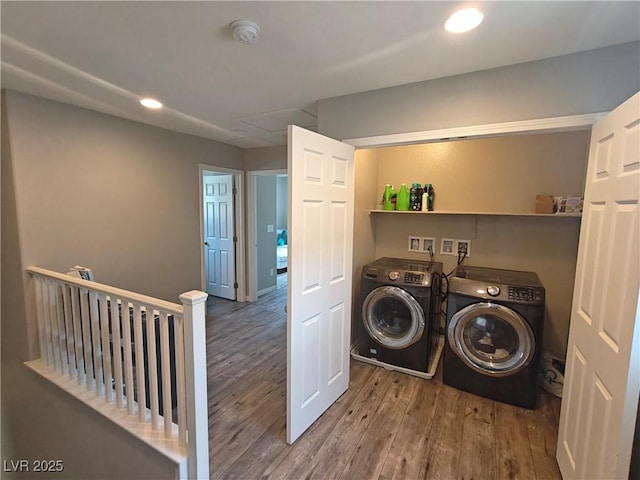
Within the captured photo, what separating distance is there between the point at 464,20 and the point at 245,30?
103cm

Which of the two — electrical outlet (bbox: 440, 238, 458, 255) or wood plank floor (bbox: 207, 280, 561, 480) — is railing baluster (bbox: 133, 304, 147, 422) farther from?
electrical outlet (bbox: 440, 238, 458, 255)

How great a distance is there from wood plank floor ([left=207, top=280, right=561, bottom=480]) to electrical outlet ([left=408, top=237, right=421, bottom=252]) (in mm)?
1359

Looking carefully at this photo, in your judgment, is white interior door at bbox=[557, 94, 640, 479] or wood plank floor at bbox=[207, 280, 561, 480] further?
wood plank floor at bbox=[207, 280, 561, 480]

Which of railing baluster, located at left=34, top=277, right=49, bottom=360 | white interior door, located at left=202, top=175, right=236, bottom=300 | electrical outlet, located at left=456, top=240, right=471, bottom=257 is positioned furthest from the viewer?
white interior door, located at left=202, top=175, right=236, bottom=300

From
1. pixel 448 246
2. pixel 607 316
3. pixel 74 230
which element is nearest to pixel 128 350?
pixel 74 230

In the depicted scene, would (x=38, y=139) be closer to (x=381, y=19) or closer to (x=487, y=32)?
(x=381, y=19)

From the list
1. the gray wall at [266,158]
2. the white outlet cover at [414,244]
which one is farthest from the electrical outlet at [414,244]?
the gray wall at [266,158]

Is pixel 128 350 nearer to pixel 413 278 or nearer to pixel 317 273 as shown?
pixel 317 273

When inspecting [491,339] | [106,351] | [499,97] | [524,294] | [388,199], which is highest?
[499,97]

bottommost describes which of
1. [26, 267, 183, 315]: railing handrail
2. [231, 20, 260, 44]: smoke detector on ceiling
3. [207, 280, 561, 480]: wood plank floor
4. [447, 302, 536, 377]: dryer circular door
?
[207, 280, 561, 480]: wood plank floor

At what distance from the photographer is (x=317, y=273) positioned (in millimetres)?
2035

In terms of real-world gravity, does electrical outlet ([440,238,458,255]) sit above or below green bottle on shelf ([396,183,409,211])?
below

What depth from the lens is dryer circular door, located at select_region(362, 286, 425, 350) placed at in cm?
267

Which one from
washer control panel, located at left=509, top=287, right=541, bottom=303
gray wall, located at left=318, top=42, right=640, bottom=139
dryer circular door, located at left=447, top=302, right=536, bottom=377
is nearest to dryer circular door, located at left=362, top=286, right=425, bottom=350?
dryer circular door, located at left=447, top=302, right=536, bottom=377
